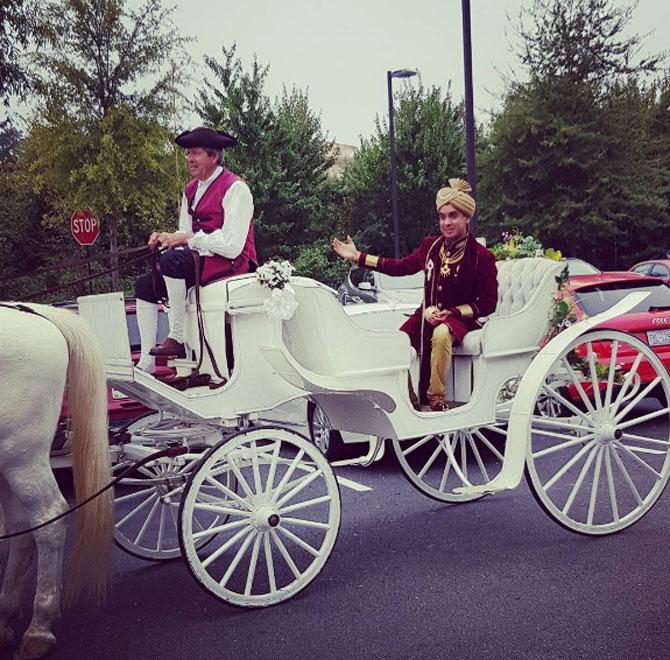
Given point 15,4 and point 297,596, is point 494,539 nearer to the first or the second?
point 297,596

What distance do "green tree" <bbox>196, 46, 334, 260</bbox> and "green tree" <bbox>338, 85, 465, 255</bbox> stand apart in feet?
10.9

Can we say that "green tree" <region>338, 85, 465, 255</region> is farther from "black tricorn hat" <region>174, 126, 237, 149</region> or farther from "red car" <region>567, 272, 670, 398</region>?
"black tricorn hat" <region>174, 126, 237, 149</region>

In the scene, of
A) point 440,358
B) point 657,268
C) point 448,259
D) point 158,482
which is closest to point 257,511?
point 158,482

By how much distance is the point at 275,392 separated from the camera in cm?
444

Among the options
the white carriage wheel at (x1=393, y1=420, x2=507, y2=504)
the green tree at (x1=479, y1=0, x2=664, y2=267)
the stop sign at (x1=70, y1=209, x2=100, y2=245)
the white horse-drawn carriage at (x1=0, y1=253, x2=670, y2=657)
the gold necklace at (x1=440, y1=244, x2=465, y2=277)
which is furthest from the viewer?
the green tree at (x1=479, y1=0, x2=664, y2=267)

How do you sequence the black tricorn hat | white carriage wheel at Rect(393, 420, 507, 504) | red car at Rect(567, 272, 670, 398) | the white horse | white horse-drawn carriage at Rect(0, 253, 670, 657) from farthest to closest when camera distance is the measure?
1. red car at Rect(567, 272, 670, 398)
2. white carriage wheel at Rect(393, 420, 507, 504)
3. the black tricorn hat
4. white horse-drawn carriage at Rect(0, 253, 670, 657)
5. the white horse

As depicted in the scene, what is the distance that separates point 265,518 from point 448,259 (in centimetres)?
217

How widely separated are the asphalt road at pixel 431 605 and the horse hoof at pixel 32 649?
0.35ft

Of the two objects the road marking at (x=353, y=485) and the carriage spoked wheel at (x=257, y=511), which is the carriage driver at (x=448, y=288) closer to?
A: the carriage spoked wheel at (x=257, y=511)

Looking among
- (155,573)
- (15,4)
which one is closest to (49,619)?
(155,573)

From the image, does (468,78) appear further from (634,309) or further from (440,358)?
(440,358)

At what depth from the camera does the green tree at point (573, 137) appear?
23219mm

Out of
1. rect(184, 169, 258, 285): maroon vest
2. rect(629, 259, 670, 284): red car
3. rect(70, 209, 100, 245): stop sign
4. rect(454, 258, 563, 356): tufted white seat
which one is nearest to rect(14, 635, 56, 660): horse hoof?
rect(184, 169, 258, 285): maroon vest

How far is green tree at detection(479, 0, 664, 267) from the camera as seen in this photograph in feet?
76.2
